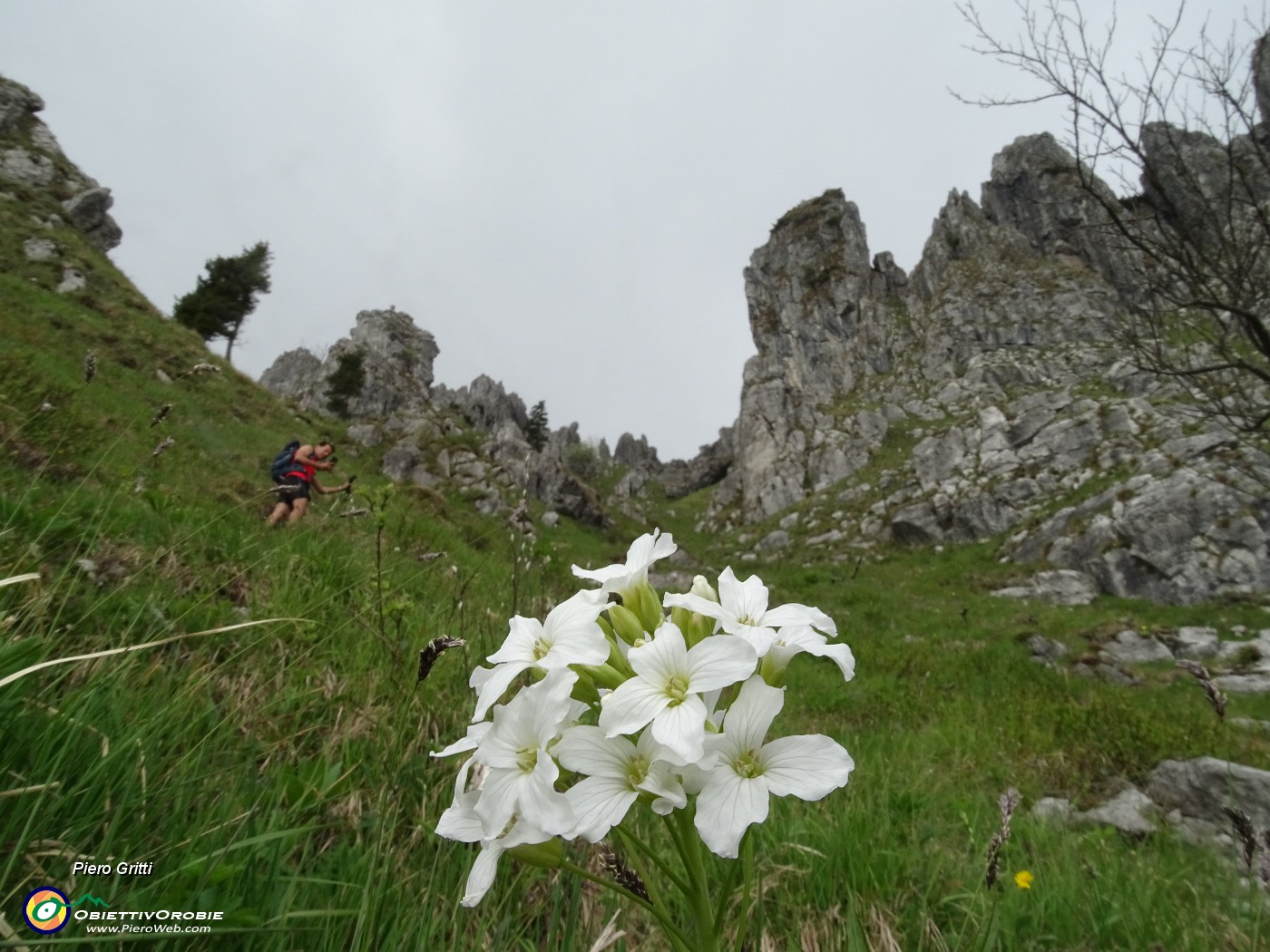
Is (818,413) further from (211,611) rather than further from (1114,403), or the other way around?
(211,611)

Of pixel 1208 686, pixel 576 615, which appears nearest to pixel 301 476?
pixel 576 615

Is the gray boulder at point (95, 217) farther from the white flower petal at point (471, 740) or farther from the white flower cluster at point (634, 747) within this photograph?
the white flower cluster at point (634, 747)

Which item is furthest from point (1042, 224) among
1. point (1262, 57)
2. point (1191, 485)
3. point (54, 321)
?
point (54, 321)

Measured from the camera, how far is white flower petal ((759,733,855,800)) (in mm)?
1316

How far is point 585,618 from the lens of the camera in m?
1.53

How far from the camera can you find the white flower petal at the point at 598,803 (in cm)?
126

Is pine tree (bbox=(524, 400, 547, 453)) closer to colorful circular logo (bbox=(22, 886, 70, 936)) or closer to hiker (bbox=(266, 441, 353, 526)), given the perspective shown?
hiker (bbox=(266, 441, 353, 526))

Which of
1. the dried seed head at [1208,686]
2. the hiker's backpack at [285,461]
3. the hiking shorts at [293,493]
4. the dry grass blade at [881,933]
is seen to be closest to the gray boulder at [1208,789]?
the dried seed head at [1208,686]

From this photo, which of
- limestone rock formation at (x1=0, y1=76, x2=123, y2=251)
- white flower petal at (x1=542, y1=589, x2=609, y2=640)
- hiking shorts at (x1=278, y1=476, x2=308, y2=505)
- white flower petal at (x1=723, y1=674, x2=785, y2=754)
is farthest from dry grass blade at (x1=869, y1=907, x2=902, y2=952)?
limestone rock formation at (x1=0, y1=76, x2=123, y2=251)

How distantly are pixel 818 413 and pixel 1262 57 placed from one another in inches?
1884

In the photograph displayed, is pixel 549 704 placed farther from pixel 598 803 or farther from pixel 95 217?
pixel 95 217

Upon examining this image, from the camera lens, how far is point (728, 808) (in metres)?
1.29

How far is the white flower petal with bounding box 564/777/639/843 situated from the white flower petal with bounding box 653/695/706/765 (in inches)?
6.7

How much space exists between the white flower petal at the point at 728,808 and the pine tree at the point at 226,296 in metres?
48.8
